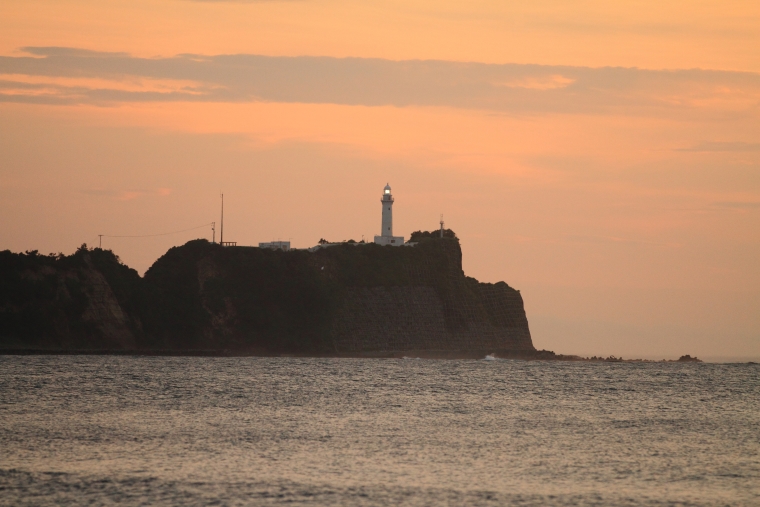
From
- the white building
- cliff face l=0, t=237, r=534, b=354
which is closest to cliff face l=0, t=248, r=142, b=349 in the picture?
cliff face l=0, t=237, r=534, b=354

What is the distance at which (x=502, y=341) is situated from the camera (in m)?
156

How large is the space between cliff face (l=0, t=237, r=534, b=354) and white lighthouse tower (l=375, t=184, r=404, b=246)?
822 cm

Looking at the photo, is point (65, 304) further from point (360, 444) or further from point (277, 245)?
point (360, 444)

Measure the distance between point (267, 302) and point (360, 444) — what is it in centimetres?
9709

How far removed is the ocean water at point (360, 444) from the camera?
32.7 meters

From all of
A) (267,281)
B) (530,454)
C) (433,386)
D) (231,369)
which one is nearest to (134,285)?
(267,281)

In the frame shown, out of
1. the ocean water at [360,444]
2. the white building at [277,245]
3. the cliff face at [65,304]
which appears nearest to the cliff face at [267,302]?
the cliff face at [65,304]

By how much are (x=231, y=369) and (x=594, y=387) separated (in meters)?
35.1

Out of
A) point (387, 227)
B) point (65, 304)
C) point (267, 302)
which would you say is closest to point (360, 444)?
point (65, 304)

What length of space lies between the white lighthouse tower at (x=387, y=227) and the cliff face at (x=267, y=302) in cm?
822

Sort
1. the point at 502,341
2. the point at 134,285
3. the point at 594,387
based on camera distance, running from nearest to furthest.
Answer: the point at 594,387 → the point at 134,285 → the point at 502,341

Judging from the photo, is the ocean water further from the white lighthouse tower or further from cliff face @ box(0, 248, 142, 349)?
the white lighthouse tower

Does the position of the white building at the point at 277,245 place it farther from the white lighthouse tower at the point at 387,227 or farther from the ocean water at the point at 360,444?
the ocean water at the point at 360,444

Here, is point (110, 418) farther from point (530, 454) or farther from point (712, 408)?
point (712, 408)
